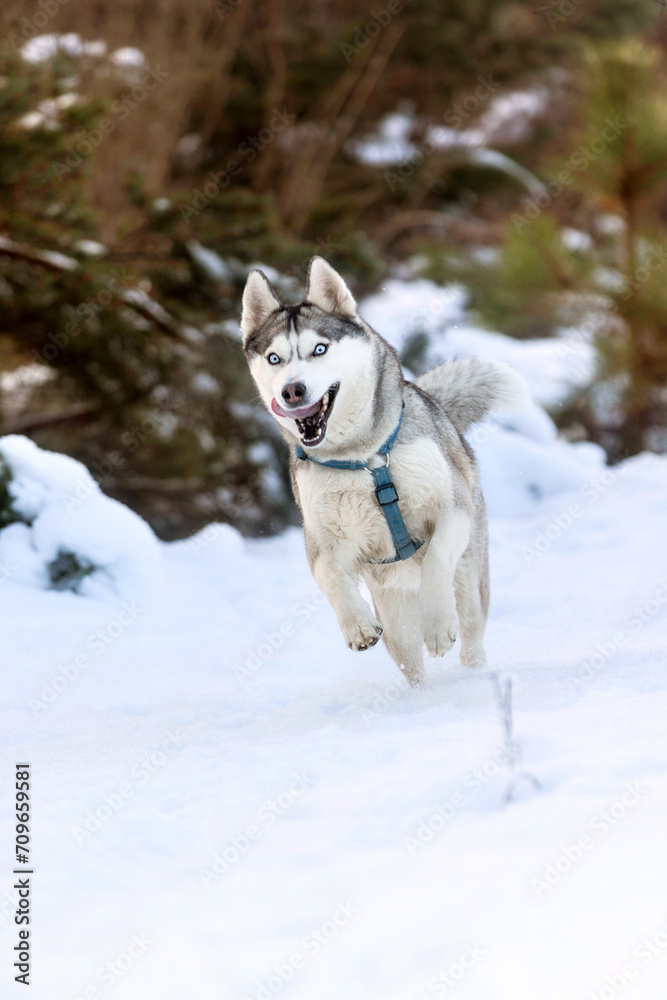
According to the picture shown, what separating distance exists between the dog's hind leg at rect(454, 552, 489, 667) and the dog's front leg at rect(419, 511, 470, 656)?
529mm

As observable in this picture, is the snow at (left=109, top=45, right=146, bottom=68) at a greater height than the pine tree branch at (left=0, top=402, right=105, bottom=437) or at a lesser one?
greater

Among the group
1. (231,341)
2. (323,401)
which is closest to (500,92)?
(231,341)

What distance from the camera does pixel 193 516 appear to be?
8891 mm

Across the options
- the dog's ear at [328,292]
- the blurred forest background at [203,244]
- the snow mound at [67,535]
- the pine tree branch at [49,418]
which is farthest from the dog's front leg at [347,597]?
the pine tree branch at [49,418]

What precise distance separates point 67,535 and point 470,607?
2.59m

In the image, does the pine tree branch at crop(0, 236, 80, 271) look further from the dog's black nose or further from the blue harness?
the dog's black nose

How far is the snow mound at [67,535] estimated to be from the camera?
5395 mm

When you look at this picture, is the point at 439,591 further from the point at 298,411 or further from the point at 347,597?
the point at 298,411

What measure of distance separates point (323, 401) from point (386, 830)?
1618mm

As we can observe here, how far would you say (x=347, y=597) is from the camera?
11.0 feet

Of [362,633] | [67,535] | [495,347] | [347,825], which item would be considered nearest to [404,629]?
[362,633]

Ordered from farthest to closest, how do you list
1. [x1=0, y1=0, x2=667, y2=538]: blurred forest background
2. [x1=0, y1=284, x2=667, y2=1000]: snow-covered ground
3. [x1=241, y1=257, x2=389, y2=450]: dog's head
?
[x1=0, y1=0, x2=667, y2=538]: blurred forest background
[x1=241, y1=257, x2=389, y2=450]: dog's head
[x1=0, y1=284, x2=667, y2=1000]: snow-covered ground

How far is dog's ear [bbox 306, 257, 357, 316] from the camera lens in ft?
11.9

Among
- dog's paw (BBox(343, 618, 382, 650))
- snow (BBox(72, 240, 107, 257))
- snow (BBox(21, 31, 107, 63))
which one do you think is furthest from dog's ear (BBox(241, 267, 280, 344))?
snow (BBox(21, 31, 107, 63))
